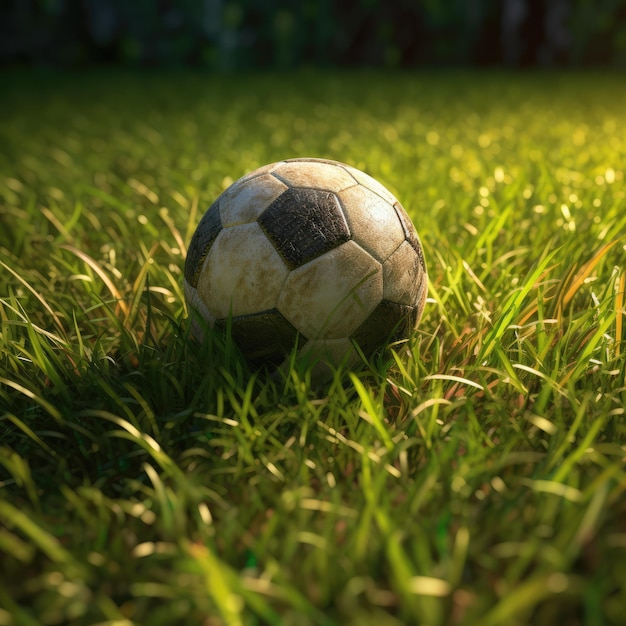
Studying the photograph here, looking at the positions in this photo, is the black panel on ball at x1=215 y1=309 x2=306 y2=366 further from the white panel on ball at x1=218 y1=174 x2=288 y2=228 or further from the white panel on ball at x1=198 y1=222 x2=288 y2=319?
the white panel on ball at x1=218 y1=174 x2=288 y2=228

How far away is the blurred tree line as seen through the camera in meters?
12.5

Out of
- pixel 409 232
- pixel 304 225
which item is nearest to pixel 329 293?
pixel 304 225

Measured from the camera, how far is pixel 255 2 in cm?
1252

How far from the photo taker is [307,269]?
193 centimetres

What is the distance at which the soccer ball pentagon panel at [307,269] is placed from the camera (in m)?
1.94

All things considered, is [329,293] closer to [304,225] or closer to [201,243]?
[304,225]

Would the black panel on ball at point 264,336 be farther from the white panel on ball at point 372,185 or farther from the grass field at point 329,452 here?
the white panel on ball at point 372,185

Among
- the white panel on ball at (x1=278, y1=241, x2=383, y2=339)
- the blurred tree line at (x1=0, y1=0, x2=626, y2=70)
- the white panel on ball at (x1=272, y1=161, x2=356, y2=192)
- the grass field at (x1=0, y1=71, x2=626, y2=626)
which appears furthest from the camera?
the blurred tree line at (x1=0, y1=0, x2=626, y2=70)

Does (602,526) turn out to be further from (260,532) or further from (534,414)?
(260,532)

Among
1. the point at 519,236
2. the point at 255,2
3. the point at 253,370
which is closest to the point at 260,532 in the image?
the point at 253,370

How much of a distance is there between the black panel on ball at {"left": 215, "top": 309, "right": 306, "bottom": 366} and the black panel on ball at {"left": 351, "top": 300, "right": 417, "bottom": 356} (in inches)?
6.8

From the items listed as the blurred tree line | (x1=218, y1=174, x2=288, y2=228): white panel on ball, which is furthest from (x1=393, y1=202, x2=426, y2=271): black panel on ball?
the blurred tree line

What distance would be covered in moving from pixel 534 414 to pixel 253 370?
758 millimetres

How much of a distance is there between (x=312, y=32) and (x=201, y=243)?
12071mm
